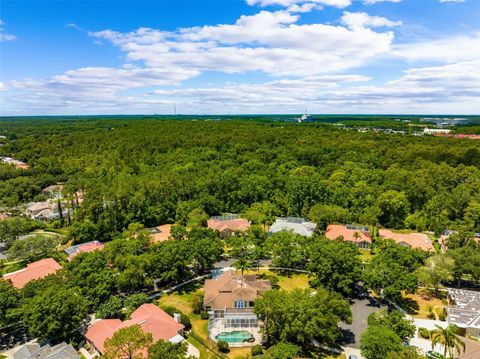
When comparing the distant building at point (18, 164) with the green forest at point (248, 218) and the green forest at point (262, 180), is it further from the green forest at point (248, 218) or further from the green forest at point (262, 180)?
the green forest at point (248, 218)

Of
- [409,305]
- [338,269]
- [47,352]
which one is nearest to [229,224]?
[338,269]

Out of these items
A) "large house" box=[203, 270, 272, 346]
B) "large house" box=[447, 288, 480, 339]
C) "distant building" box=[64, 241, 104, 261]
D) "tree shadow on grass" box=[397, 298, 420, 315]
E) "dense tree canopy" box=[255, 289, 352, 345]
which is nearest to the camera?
"dense tree canopy" box=[255, 289, 352, 345]

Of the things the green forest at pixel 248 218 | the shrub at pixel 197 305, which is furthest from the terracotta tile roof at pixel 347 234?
the shrub at pixel 197 305

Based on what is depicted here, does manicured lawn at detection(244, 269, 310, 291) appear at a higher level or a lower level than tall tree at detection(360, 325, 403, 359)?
lower

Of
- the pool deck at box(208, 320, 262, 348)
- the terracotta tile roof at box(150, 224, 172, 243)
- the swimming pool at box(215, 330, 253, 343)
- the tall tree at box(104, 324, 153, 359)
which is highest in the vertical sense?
the tall tree at box(104, 324, 153, 359)

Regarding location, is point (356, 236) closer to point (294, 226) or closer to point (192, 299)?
point (294, 226)

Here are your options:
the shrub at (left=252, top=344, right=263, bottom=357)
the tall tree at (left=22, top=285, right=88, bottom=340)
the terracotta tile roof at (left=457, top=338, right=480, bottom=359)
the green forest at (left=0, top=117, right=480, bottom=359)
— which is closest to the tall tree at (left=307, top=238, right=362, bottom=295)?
the green forest at (left=0, top=117, right=480, bottom=359)

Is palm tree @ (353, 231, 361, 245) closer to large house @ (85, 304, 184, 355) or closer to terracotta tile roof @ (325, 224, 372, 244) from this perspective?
terracotta tile roof @ (325, 224, 372, 244)

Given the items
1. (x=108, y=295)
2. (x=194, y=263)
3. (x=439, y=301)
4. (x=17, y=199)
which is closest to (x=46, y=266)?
(x=108, y=295)

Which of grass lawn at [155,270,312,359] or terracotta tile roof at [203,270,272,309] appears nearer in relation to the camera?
grass lawn at [155,270,312,359]
